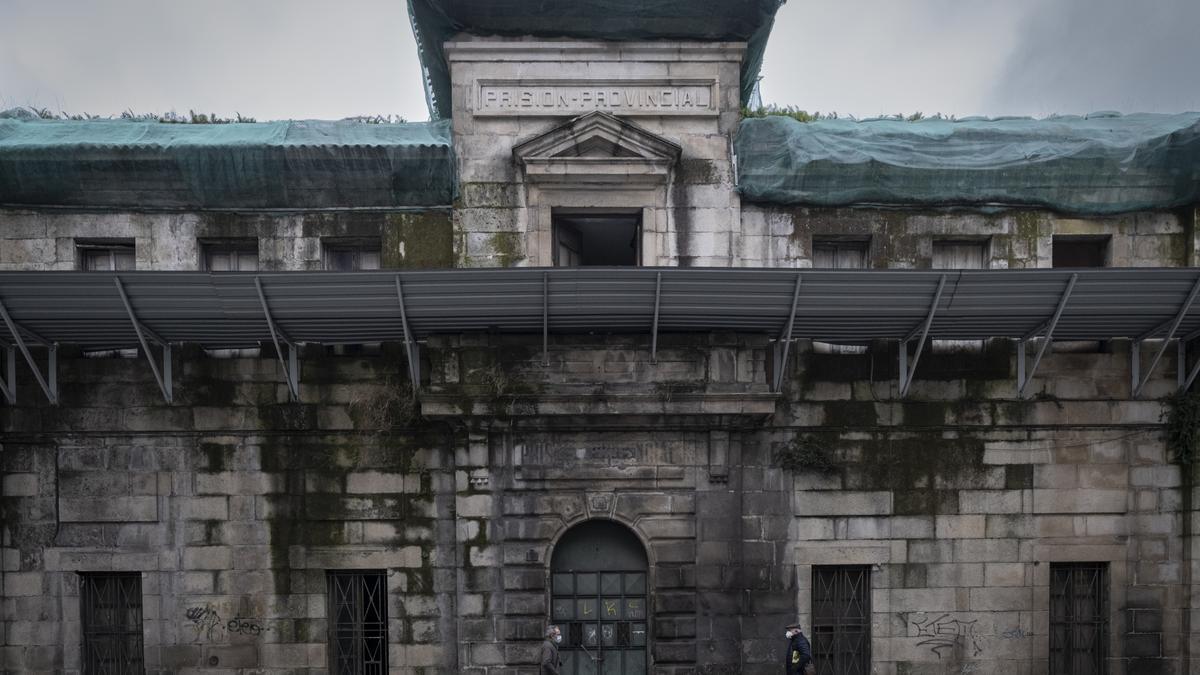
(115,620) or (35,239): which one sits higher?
(35,239)

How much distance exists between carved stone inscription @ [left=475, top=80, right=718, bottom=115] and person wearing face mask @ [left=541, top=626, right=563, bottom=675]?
750 centimetres

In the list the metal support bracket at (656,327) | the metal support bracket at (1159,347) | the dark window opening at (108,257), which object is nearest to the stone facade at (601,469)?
the metal support bracket at (1159,347)

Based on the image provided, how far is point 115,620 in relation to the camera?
484 inches

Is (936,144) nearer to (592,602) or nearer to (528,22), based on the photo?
(528,22)

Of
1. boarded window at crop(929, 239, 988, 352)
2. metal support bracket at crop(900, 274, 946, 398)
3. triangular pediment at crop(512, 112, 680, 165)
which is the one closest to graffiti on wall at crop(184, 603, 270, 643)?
triangular pediment at crop(512, 112, 680, 165)

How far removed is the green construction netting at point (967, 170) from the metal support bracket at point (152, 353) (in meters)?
8.57

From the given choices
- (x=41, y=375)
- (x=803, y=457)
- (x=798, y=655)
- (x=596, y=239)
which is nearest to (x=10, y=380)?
(x=41, y=375)

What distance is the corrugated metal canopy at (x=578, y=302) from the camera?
10617mm

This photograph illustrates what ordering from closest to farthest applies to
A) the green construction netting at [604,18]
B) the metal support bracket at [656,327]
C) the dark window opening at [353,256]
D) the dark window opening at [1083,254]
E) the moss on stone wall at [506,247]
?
1. the metal support bracket at [656,327]
2. the green construction netting at [604,18]
3. the moss on stone wall at [506,247]
4. the dark window opening at [353,256]
5. the dark window opening at [1083,254]

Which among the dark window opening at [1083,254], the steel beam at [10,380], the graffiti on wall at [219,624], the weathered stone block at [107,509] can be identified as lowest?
the graffiti on wall at [219,624]

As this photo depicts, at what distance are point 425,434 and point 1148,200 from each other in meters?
11.3

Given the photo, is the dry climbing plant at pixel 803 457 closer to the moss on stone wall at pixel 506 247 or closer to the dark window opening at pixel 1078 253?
the dark window opening at pixel 1078 253

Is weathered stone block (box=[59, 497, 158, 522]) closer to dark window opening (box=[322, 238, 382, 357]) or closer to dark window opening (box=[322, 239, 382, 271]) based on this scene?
dark window opening (box=[322, 238, 382, 357])

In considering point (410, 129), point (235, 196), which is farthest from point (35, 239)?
point (410, 129)
